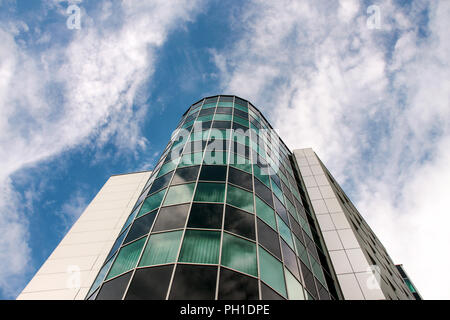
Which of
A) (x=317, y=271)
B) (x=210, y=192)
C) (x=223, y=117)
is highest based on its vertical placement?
(x=223, y=117)

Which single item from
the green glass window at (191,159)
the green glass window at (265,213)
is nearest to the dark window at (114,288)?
the green glass window at (265,213)

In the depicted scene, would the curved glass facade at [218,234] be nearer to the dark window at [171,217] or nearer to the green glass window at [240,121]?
the dark window at [171,217]

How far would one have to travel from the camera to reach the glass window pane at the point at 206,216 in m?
10.1

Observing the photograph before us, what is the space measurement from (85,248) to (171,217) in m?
12.4

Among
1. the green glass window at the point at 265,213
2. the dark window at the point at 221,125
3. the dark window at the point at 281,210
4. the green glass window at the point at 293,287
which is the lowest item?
the green glass window at the point at 293,287

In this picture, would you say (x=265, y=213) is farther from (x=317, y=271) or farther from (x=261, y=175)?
(x=317, y=271)

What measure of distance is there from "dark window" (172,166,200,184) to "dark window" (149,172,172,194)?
0.44 meters

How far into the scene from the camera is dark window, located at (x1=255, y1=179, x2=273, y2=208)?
13219mm

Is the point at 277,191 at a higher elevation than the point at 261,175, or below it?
below

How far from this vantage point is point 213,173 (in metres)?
13.1

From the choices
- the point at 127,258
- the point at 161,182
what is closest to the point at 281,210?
the point at 161,182

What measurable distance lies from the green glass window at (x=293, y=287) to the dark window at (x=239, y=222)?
207cm

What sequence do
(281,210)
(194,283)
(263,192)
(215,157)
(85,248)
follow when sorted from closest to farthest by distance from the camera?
1. (194,283)
2. (263,192)
3. (281,210)
4. (215,157)
5. (85,248)
